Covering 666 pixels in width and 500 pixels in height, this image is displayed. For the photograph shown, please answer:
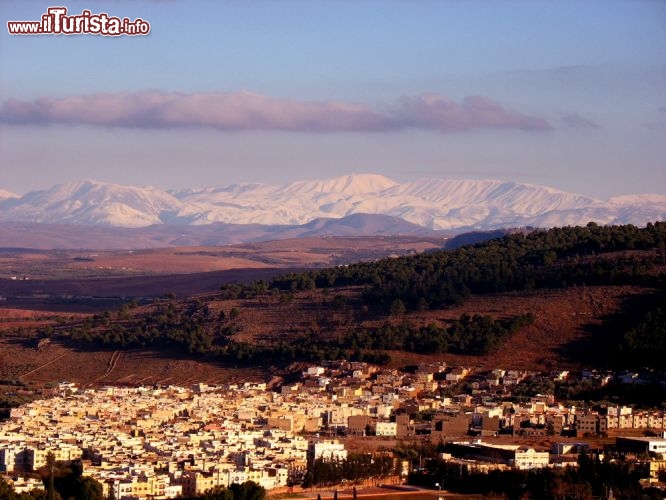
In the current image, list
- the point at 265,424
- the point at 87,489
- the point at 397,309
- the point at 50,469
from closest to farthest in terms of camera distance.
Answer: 1. the point at 87,489
2. the point at 50,469
3. the point at 265,424
4. the point at 397,309

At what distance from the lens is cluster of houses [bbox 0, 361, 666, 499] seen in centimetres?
3975

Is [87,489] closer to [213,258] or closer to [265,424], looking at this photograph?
[265,424]

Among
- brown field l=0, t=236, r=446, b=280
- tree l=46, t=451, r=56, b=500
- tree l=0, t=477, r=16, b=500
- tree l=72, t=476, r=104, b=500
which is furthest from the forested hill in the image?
brown field l=0, t=236, r=446, b=280

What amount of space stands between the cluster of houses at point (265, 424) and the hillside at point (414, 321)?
7.28 feet

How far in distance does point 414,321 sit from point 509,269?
759 centimetres

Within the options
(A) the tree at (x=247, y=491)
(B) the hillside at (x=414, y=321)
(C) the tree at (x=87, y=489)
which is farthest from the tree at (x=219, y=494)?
(B) the hillside at (x=414, y=321)

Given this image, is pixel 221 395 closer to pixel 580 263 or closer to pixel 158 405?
pixel 158 405

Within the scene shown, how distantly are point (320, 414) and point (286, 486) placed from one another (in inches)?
436

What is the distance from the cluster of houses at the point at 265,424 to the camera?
130 ft

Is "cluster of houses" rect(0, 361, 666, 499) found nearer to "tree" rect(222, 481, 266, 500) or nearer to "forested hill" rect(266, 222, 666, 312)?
"tree" rect(222, 481, 266, 500)

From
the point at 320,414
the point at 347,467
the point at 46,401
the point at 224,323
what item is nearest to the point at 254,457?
the point at 347,467

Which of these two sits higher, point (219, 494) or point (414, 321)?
point (414, 321)

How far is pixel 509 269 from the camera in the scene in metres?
70.7

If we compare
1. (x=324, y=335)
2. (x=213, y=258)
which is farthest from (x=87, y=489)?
(x=213, y=258)
